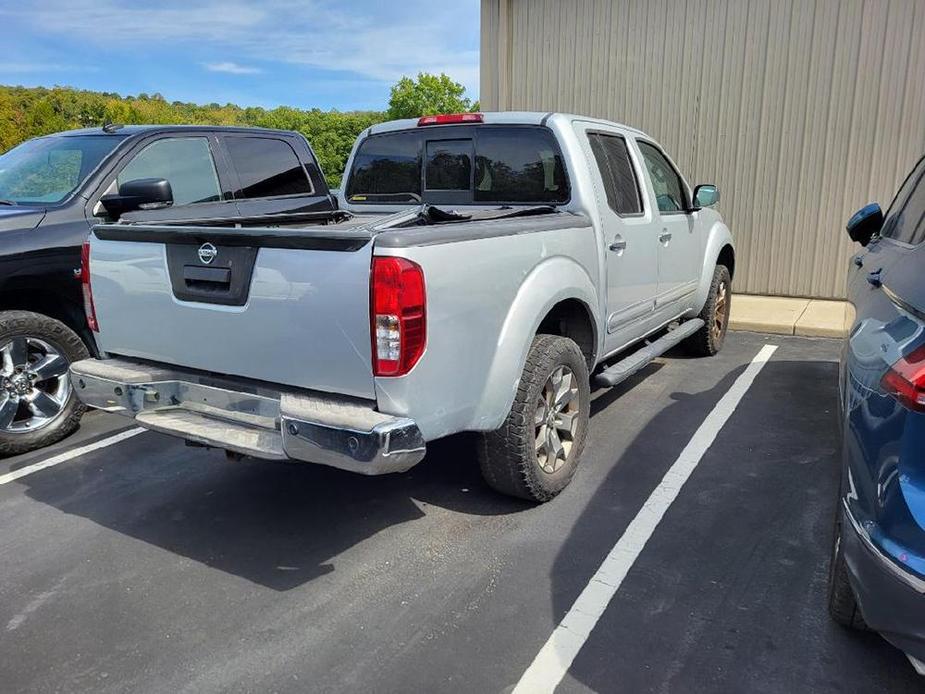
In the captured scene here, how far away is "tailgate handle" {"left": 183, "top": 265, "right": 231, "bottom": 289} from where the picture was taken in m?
3.11

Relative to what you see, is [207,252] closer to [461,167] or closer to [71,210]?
[461,167]

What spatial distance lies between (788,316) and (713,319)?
2079 millimetres

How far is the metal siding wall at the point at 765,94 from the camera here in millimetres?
8406

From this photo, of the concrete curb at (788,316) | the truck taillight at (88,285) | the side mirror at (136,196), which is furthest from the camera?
the concrete curb at (788,316)

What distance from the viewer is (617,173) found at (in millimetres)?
4848

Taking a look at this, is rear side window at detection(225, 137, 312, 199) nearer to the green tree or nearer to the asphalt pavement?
the asphalt pavement

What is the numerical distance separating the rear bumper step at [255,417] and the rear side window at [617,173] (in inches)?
95.1

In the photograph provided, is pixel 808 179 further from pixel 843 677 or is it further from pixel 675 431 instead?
pixel 843 677

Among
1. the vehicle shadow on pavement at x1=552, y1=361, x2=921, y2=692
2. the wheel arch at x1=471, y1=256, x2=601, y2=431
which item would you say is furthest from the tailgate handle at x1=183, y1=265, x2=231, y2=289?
the vehicle shadow on pavement at x1=552, y1=361, x2=921, y2=692

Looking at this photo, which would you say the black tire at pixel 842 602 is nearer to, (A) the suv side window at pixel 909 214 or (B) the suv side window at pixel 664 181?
(A) the suv side window at pixel 909 214

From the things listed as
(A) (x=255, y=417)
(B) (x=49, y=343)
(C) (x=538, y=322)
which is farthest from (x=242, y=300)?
(B) (x=49, y=343)

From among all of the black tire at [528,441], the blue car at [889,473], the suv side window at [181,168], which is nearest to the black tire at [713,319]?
the black tire at [528,441]

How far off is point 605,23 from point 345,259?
27.2 feet

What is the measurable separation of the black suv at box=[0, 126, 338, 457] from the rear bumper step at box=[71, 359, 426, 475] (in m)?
0.78
